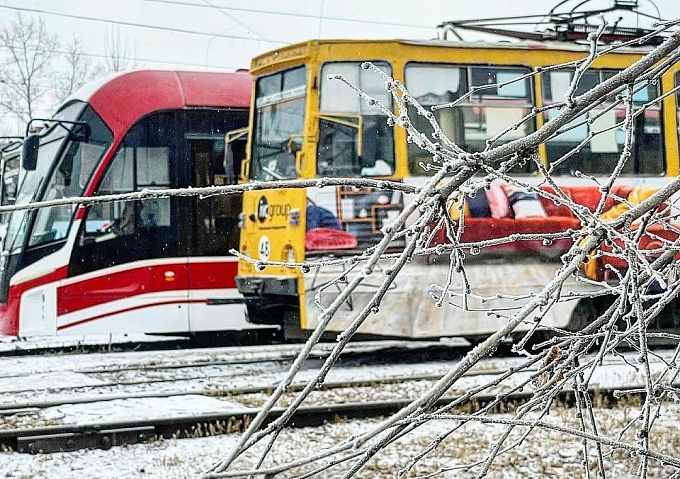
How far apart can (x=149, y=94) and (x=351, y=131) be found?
111 inches

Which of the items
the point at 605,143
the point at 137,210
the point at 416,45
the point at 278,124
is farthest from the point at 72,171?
the point at 605,143

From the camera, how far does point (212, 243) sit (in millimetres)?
11180

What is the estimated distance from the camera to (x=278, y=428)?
5.83ft

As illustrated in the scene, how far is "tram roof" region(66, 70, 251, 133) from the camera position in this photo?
1098 cm

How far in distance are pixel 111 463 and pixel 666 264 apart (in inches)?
167

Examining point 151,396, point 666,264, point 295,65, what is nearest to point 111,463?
point 151,396

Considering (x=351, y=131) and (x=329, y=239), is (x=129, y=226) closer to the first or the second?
(x=329, y=239)

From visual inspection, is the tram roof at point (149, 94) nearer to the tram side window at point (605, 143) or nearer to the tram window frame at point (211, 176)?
the tram window frame at point (211, 176)

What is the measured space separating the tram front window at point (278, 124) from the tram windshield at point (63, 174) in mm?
1736

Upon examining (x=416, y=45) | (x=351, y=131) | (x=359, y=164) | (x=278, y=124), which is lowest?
(x=359, y=164)

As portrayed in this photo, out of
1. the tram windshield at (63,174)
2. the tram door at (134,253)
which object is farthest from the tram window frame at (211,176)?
the tram windshield at (63,174)

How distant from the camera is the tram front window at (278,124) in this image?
9.70m

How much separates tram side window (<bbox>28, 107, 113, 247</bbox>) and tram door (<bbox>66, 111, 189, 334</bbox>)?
214 millimetres

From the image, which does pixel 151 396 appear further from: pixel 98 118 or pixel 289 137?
pixel 98 118
